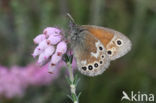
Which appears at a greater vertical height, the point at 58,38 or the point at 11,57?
the point at 58,38

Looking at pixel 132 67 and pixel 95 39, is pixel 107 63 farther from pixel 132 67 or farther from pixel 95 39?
pixel 132 67

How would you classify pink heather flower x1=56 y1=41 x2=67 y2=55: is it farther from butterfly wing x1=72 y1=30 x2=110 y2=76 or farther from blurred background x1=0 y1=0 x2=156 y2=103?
blurred background x1=0 y1=0 x2=156 y2=103

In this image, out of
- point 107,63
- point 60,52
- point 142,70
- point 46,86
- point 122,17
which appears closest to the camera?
point 60,52

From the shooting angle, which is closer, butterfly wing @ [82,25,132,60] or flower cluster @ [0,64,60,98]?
butterfly wing @ [82,25,132,60]

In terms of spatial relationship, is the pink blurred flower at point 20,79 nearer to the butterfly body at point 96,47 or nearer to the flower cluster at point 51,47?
the butterfly body at point 96,47

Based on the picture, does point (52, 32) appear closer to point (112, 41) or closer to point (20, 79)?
point (112, 41)

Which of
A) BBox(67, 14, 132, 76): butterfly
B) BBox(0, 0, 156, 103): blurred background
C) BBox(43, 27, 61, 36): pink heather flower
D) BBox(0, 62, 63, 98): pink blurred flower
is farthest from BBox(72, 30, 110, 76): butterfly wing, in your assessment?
BBox(0, 0, 156, 103): blurred background

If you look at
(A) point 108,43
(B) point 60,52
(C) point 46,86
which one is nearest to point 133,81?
(C) point 46,86
